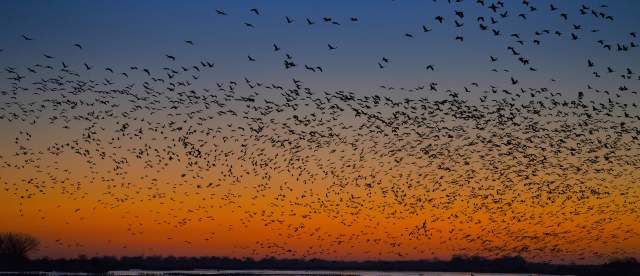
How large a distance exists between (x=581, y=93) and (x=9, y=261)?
120m

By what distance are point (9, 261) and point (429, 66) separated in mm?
115157

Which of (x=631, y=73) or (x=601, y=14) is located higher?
(x=601, y=14)

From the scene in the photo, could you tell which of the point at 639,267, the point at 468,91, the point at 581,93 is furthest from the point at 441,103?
the point at 639,267

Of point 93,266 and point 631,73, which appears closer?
point 631,73

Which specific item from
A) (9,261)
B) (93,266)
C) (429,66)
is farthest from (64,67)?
(93,266)

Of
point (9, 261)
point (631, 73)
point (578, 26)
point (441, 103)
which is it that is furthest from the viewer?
point (9, 261)

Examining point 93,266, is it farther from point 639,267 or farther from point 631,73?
point 631,73

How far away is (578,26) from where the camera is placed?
3191 cm

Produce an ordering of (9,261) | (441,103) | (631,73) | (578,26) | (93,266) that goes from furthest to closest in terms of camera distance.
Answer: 1. (93,266)
2. (9,261)
3. (441,103)
4. (631,73)
5. (578,26)

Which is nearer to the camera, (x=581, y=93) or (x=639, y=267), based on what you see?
(x=581, y=93)

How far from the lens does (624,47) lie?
33469mm

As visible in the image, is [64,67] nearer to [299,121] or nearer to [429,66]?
[299,121]

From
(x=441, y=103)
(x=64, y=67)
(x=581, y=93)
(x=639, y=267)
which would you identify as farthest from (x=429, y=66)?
(x=639, y=267)

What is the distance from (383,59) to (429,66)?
274 cm
